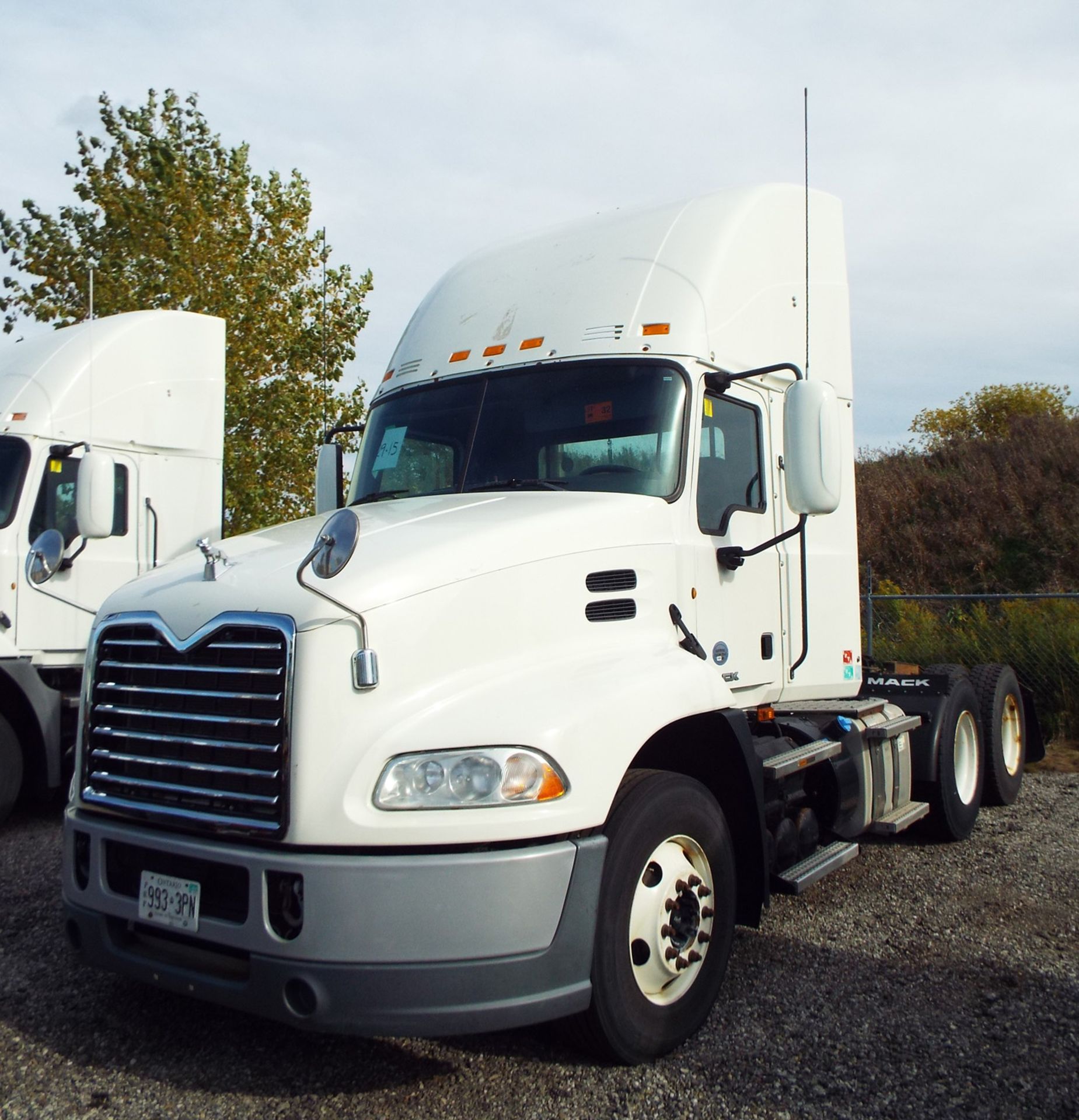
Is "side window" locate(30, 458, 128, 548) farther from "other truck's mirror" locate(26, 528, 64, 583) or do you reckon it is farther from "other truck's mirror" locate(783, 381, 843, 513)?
→ "other truck's mirror" locate(783, 381, 843, 513)

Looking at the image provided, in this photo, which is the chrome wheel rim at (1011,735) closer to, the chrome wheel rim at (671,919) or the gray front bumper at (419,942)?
the chrome wheel rim at (671,919)

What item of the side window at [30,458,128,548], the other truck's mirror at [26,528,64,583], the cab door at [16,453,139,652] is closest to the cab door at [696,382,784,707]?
the other truck's mirror at [26,528,64,583]

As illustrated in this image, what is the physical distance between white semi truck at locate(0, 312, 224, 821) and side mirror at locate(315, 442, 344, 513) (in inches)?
83.3

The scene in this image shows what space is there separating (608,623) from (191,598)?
1531 mm

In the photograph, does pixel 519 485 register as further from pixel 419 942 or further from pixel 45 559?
pixel 45 559

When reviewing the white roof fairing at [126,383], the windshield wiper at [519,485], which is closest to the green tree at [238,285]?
the white roof fairing at [126,383]

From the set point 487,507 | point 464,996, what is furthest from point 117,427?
point 464,996

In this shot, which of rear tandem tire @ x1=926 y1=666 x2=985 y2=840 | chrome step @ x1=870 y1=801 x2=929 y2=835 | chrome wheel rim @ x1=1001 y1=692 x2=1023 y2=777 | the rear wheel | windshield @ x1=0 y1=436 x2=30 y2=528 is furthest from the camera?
chrome wheel rim @ x1=1001 y1=692 x2=1023 y2=777

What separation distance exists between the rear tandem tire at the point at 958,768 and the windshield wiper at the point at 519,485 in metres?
3.85

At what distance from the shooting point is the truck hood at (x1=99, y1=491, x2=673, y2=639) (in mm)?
3695

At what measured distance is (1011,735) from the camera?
888 centimetres

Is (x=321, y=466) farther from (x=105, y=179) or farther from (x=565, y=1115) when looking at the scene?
(x=105, y=179)

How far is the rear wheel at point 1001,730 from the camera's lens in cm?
834

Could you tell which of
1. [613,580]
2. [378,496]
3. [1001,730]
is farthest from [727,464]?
[1001,730]
